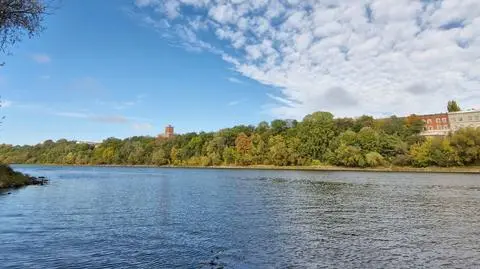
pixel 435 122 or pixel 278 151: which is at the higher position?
pixel 435 122

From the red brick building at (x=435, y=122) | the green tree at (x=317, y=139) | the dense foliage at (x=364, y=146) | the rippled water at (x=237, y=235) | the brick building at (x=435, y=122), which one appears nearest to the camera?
the rippled water at (x=237, y=235)

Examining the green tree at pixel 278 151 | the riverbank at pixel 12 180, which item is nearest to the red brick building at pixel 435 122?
the green tree at pixel 278 151

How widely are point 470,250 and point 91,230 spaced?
25701 millimetres

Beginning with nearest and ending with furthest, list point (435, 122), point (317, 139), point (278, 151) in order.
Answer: point (317, 139), point (278, 151), point (435, 122)

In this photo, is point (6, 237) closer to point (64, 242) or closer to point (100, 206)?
point (64, 242)

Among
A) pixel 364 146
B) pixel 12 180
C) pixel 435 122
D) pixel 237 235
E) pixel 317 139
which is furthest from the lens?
pixel 435 122

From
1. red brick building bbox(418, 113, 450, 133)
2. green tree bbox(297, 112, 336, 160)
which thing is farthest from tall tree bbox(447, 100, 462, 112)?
green tree bbox(297, 112, 336, 160)

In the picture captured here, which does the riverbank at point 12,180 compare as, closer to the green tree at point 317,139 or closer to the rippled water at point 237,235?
the rippled water at point 237,235

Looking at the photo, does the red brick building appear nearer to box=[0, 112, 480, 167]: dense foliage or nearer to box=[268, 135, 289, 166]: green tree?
box=[0, 112, 480, 167]: dense foliage

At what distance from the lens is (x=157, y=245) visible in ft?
74.9

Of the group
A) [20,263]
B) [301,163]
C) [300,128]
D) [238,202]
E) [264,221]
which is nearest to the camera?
[20,263]

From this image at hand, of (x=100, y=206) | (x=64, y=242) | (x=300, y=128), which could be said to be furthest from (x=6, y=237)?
(x=300, y=128)

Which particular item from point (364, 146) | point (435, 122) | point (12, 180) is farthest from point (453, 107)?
point (12, 180)

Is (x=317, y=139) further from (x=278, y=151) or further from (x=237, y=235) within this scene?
(x=237, y=235)
